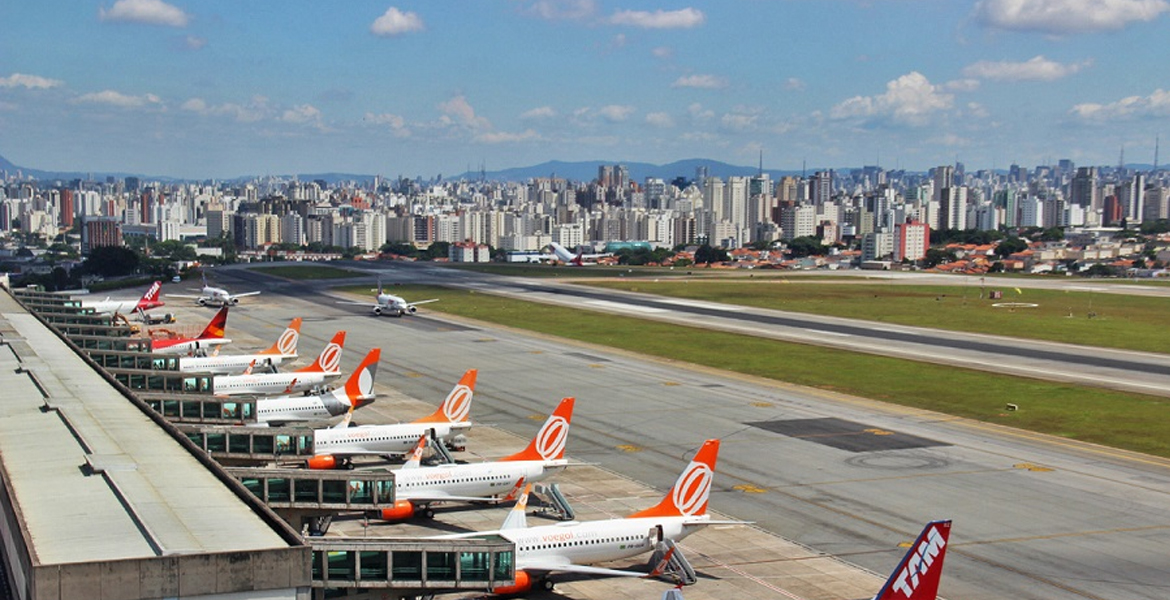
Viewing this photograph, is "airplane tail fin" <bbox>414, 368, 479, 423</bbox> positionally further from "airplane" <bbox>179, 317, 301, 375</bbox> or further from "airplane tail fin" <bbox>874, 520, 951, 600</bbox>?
"airplane tail fin" <bbox>874, 520, 951, 600</bbox>

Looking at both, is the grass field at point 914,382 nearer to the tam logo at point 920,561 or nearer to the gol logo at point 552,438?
the gol logo at point 552,438

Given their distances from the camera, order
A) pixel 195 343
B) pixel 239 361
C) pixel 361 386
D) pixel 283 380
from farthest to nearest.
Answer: pixel 195 343
pixel 239 361
pixel 283 380
pixel 361 386

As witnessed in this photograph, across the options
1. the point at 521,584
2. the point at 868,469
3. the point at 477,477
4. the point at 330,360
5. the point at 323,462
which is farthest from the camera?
the point at 330,360

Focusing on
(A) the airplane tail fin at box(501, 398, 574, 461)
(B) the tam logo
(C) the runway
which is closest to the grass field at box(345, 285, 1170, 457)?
(C) the runway

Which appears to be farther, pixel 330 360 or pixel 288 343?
pixel 288 343

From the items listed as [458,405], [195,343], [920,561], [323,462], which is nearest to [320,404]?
[458,405]

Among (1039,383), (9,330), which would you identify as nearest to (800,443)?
(1039,383)

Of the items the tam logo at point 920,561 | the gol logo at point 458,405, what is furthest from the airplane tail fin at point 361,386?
the tam logo at point 920,561

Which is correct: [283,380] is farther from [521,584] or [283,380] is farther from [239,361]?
[521,584]
